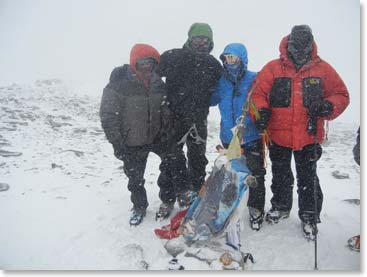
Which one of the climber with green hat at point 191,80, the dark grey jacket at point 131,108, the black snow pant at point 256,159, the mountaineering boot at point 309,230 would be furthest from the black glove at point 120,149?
the mountaineering boot at point 309,230

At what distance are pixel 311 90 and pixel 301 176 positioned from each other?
2.78ft

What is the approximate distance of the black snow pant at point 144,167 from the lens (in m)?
3.75

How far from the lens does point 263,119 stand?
128 inches

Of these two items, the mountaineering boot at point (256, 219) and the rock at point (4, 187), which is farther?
the rock at point (4, 187)

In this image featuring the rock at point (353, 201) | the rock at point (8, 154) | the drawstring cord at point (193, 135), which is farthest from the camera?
the rock at point (8, 154)

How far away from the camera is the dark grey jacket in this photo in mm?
3480

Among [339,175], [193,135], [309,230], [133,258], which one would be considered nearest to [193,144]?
[193,135]

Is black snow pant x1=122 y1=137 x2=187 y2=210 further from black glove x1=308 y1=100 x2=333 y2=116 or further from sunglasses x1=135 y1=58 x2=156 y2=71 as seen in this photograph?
black glove x1=308 y1=100 x2=333 y2=116

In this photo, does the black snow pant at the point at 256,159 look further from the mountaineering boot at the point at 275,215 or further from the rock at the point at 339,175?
the rock at the point at 339,175

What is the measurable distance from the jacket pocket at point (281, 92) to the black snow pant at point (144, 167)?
48.1 inches

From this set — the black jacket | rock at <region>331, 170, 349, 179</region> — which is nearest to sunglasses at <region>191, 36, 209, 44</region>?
the black jacket

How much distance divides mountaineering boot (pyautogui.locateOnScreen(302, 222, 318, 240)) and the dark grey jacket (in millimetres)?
1777

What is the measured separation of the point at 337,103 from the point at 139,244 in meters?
2.33

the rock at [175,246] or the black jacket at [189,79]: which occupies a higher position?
the black jacket at [189,79]
